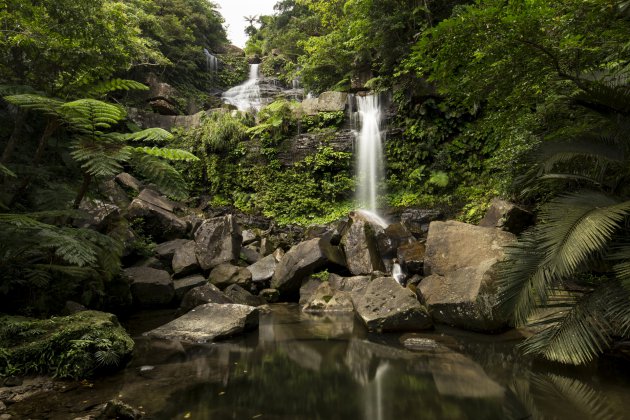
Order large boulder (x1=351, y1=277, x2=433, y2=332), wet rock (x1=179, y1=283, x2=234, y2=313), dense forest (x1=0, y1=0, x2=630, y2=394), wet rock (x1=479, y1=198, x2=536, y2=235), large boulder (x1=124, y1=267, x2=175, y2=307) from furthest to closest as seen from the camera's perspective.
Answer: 1. large boulder (x1=124, y1=267, x2=175, y2=307)
2. wet rock (x1=479, y1=198, x2=536, y2=235)
3. wet rock (x1=179, y1=283, x2=234, y2=313)
4. large boulder (x1=351, y1=277, x2=433, y2=332)
5. dense forest (x1=0, y1=0, x2=630, y2=394)

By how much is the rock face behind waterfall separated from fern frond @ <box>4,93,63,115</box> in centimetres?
653

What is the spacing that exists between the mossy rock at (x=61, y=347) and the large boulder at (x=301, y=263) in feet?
16.8

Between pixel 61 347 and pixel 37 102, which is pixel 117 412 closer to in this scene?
pixel 61 347

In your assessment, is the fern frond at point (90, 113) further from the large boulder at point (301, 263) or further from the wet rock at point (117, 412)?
the large boulder at point (301, 263)

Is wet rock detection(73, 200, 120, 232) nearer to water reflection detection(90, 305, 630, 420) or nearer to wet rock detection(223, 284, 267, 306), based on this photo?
wet rock detection(223, 284, 267, 306)

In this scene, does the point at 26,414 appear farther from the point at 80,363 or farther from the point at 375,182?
the point at 375,182

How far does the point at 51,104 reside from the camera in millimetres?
4555

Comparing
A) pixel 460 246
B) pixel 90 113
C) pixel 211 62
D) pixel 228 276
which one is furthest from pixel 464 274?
pixel 211 62

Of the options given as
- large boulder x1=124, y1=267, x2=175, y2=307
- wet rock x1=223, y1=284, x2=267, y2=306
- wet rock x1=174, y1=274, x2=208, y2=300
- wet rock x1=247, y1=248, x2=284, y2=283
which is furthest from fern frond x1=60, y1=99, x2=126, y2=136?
wet rock x1=247, y1=248, x2=284, y2=283

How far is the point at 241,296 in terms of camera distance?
853cm

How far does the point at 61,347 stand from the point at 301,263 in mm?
5824

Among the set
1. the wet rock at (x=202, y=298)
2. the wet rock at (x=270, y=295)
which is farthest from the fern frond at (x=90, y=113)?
the wet rock at (x=270, y=295)

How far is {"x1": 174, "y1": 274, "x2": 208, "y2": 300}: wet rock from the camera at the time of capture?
877cm

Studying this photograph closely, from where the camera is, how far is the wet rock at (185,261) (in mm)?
9586
